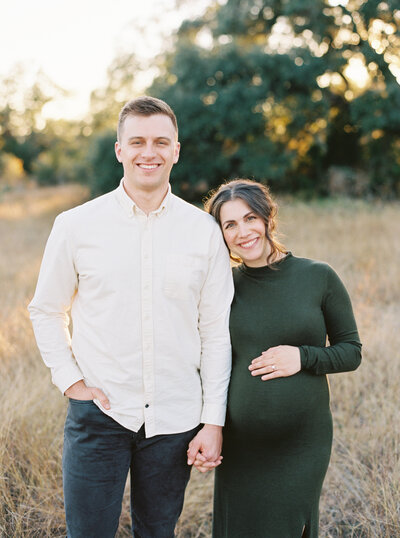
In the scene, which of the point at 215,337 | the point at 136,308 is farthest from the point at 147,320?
the point at 215,337

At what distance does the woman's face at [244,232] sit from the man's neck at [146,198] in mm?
352

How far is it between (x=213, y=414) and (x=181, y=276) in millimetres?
620

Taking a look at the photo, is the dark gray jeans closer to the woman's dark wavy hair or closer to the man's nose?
the woman's dark wavy hair

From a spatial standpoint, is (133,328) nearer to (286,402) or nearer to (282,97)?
(286,402)

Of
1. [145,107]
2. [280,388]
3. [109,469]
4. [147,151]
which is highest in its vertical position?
[145,107]

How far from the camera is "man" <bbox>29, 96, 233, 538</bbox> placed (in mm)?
1958

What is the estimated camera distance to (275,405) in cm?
204

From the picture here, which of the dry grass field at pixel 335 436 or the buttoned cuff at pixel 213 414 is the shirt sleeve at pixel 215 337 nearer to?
the buttoned cuff at pixel 213 414

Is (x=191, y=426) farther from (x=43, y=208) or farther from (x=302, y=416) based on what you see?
(x=43, y=208)

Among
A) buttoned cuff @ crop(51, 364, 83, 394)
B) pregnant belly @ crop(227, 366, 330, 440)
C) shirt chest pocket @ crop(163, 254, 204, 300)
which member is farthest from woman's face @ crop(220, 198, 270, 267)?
buttoned cuff @ crop(51, 364, 83, 394)

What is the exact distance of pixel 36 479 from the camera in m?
2.81

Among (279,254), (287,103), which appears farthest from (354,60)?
(279,254)

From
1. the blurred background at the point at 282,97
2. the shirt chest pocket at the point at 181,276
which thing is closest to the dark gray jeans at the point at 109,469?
the shirt chest pocket at the point at 181,276

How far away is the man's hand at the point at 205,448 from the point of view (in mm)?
2033
